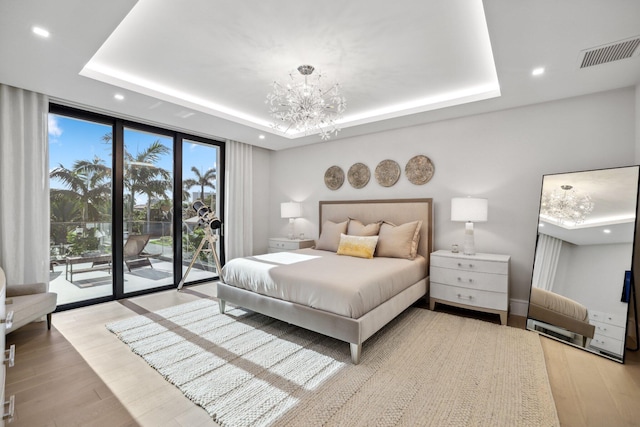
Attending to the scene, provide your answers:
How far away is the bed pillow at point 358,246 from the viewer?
3.77m

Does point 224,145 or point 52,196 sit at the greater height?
point 224,145

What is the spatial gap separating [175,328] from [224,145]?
10.9 feet

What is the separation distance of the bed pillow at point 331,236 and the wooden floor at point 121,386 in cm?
259

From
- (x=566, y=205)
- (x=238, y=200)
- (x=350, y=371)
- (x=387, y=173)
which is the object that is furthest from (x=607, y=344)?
(x=238, y=200)

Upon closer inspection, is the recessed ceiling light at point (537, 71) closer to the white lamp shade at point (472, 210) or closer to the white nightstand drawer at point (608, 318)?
the white lamp shade at point (472, 210)

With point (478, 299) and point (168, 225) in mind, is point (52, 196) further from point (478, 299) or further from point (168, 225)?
point (478, 299)

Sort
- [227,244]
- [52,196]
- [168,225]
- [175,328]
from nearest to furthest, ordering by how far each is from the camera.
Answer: [175,328] → [52,196] → [168,225] → [227,244]

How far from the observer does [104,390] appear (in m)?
2.04

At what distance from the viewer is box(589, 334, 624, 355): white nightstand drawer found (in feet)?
7.98

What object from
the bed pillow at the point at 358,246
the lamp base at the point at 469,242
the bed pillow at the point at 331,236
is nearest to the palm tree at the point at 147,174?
the bed pillow at the point at 331,236

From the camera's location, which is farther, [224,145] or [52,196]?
[224,145]

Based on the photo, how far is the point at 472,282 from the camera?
131 inches

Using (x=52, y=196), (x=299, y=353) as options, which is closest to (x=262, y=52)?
(x=299, y=353)

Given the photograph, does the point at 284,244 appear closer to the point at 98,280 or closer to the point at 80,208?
the point at 98,280
